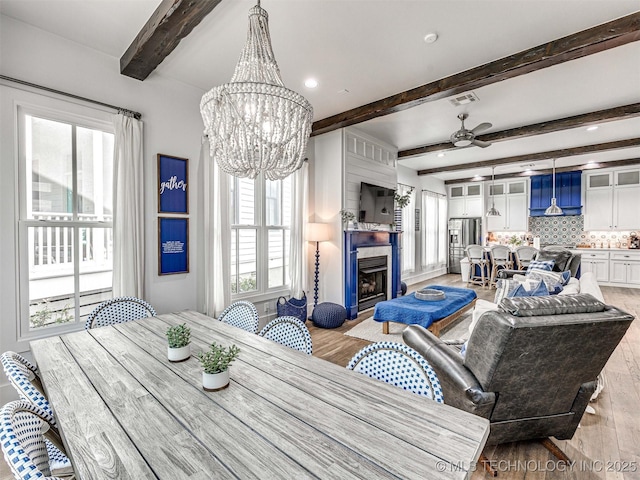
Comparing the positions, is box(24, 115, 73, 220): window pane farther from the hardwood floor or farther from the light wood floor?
the hardwood floor

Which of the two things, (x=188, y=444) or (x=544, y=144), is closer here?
(x=188, y=444)

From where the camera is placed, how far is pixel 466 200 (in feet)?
31.2

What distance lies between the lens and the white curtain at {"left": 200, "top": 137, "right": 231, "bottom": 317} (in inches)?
135

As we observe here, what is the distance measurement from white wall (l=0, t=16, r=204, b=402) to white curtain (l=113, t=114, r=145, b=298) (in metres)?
0.12

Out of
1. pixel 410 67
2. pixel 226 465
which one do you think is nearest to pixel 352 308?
pixel 410 67

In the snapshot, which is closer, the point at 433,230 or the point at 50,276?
the point at 50,276

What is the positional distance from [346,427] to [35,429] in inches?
41.6

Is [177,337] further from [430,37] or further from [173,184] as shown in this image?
[430,37]

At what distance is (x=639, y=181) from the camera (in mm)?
7133

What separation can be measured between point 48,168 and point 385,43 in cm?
305

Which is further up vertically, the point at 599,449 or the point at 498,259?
the point at 498,259

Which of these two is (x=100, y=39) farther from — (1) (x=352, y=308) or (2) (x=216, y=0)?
(1) (x=352, y=308)

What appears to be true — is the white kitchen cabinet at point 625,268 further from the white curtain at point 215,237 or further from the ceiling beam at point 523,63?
the white curtain at point 215,237

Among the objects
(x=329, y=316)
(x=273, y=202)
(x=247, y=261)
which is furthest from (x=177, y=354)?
(x=273, y=202)
